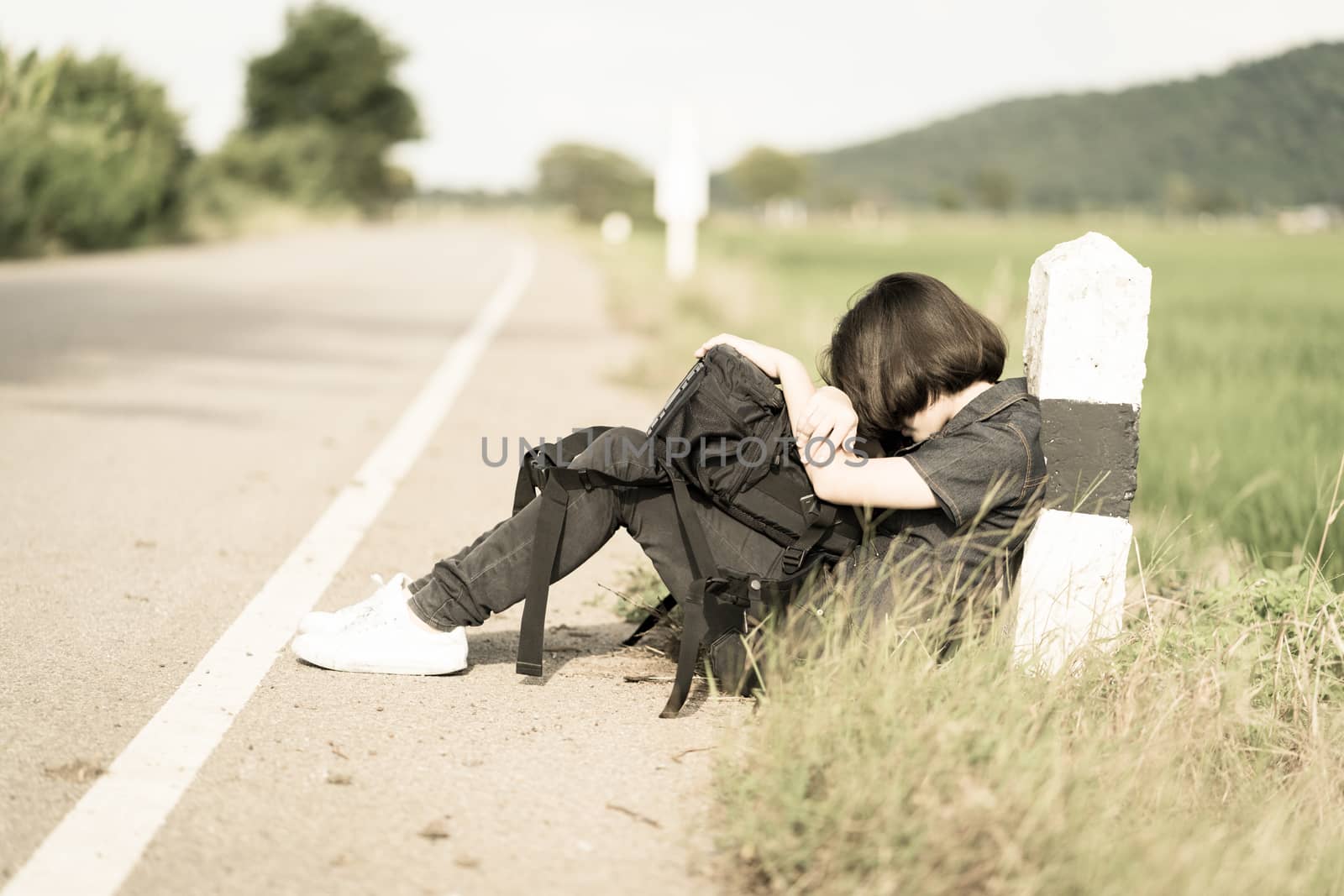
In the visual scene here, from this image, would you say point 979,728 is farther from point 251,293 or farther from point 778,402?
point 251,293

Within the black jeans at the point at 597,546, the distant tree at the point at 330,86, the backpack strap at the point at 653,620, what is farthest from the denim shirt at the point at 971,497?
the distant tree at the point at 330,86

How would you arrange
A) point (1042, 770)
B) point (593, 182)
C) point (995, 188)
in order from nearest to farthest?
point (1042, 770) < point (593, 182) < point (995, 188)

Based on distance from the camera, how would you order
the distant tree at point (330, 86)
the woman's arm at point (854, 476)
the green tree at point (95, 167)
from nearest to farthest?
the woman's arm at point (854, 476) < the green tree at point (95, 167) < the distant tree at point (330, 86)

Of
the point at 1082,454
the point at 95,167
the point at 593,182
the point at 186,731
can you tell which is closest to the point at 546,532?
the point at 186,731

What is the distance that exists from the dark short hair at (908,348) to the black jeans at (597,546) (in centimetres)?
43

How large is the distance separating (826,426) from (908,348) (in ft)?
0.90

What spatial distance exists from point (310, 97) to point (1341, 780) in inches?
2818

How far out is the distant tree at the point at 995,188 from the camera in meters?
162

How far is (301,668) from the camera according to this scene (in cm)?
358

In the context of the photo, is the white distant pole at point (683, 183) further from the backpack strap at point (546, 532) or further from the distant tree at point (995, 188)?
the distant tree at point (995, 188)

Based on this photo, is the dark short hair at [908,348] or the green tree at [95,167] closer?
the dark short hair at [908,348]

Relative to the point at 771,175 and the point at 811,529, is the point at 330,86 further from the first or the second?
the point at 771,175

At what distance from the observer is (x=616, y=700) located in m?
3.49

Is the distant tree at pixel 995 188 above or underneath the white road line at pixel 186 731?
above
